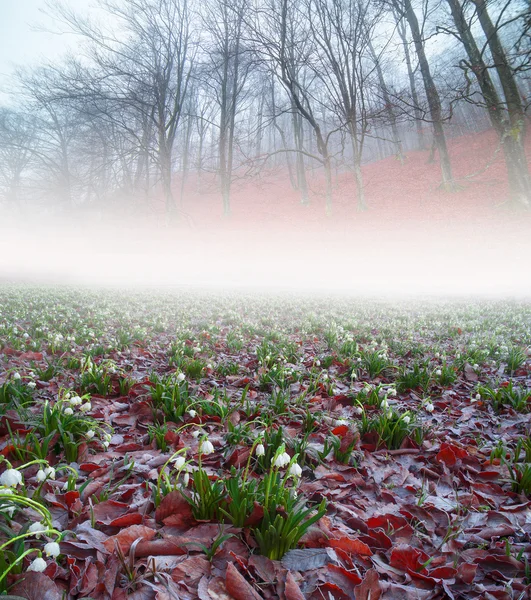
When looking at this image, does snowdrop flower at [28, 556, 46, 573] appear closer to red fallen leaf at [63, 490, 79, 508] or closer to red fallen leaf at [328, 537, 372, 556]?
red fallen leaf at [63, 490, 79, 508]

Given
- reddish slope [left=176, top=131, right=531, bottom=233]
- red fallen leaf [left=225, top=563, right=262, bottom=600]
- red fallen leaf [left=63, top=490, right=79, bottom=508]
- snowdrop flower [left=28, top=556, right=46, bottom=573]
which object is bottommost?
red fallen leaf [left=225, top=563, right=262, bottom=600]

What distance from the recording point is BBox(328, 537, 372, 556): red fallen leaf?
1487mm

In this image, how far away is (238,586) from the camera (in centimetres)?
125

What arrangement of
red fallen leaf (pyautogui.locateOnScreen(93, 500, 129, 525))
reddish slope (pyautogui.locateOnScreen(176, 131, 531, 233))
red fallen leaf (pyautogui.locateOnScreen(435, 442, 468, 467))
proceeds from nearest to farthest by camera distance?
1. red fallen leaf (pyautogui.locateOnScreen(93, 500, 129, 525))
2. red fallen leaf (pyautogui.locateOnScreen(435, 442, 468, 467))
3. reddish slope (pyautogui.locateOnScreen(176, 131, 531, 233))

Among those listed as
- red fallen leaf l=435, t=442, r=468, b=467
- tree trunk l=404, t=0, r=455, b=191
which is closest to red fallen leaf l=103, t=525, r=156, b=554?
red fallen leaf l=435, t=442, r=468, b=467

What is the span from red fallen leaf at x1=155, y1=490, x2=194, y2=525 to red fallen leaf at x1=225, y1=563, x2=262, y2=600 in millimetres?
374

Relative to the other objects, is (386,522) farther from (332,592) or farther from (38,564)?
(38,564)

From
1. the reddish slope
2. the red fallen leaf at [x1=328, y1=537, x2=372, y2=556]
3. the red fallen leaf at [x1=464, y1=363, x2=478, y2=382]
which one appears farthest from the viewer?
the reddish slope

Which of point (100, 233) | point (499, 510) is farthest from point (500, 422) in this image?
point (100, 233)

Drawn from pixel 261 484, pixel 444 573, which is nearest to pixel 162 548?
pixel 261 484

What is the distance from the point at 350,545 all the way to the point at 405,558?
216 millimetres

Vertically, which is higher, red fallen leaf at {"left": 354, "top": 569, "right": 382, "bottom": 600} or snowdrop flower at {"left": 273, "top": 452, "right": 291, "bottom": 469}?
snowdrop flower at {"left": 273, "top": 452, "right": 291, "bottom": 469}

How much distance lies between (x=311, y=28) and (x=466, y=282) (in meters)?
15.5

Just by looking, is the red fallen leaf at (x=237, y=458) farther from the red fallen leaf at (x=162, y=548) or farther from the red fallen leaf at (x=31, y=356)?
the red fallen leaf at (x=31, y=356)
